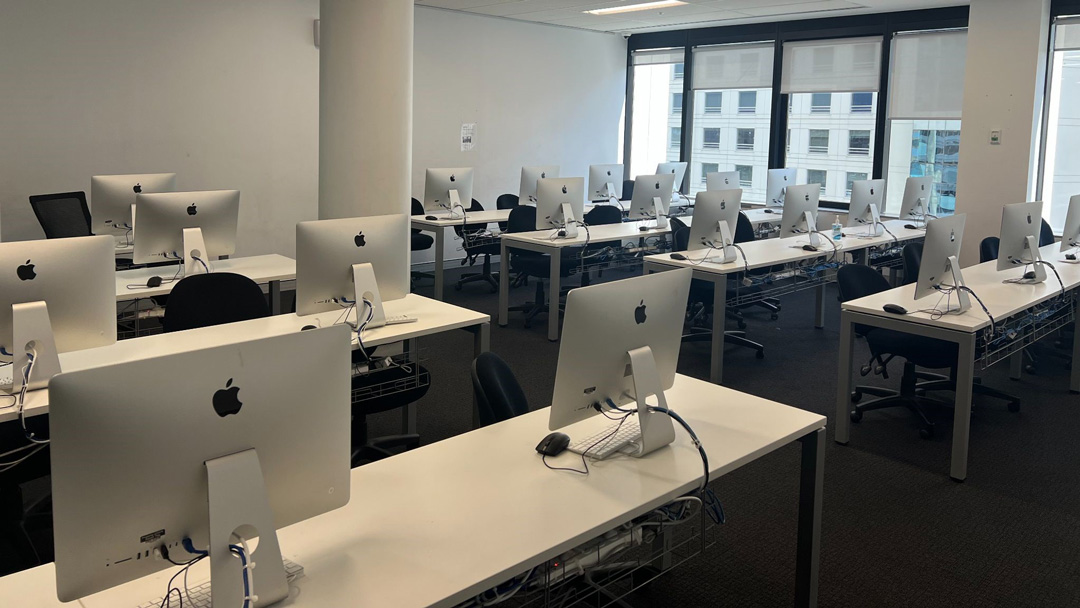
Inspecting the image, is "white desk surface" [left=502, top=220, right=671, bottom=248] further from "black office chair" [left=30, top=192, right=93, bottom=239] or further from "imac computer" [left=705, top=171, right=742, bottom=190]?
"black office chair" [left=30, top=192, right=93, bottom=239]

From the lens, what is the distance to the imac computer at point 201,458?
1.37m

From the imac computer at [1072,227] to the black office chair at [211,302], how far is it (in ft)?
16.8

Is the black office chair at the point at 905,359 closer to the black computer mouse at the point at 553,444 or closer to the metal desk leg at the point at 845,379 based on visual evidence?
the metal desk leg at the point at 845,379

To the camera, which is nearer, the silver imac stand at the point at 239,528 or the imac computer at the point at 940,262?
the silver imac stand at the point at 239,528

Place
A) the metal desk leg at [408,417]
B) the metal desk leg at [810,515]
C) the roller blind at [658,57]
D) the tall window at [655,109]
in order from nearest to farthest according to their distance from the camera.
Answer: the metal desk leg at [810,515] < the metal desk leg at [408,417] < the roller blind at [658,57] < the tall window at [655,109]

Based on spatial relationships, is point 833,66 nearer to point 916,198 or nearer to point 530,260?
point 916,198

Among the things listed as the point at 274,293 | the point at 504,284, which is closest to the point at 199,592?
the point at 274,293

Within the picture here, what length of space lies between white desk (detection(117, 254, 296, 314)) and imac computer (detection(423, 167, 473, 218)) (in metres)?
2.34

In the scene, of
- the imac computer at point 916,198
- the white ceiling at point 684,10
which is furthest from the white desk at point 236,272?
the imac computer at point 916,198

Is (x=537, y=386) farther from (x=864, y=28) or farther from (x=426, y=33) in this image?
(x=864, y=28)

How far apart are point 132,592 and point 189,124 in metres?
6.11

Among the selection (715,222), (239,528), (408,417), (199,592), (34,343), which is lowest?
(408,417)

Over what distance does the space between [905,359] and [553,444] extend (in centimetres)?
304

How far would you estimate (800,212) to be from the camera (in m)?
6.18
